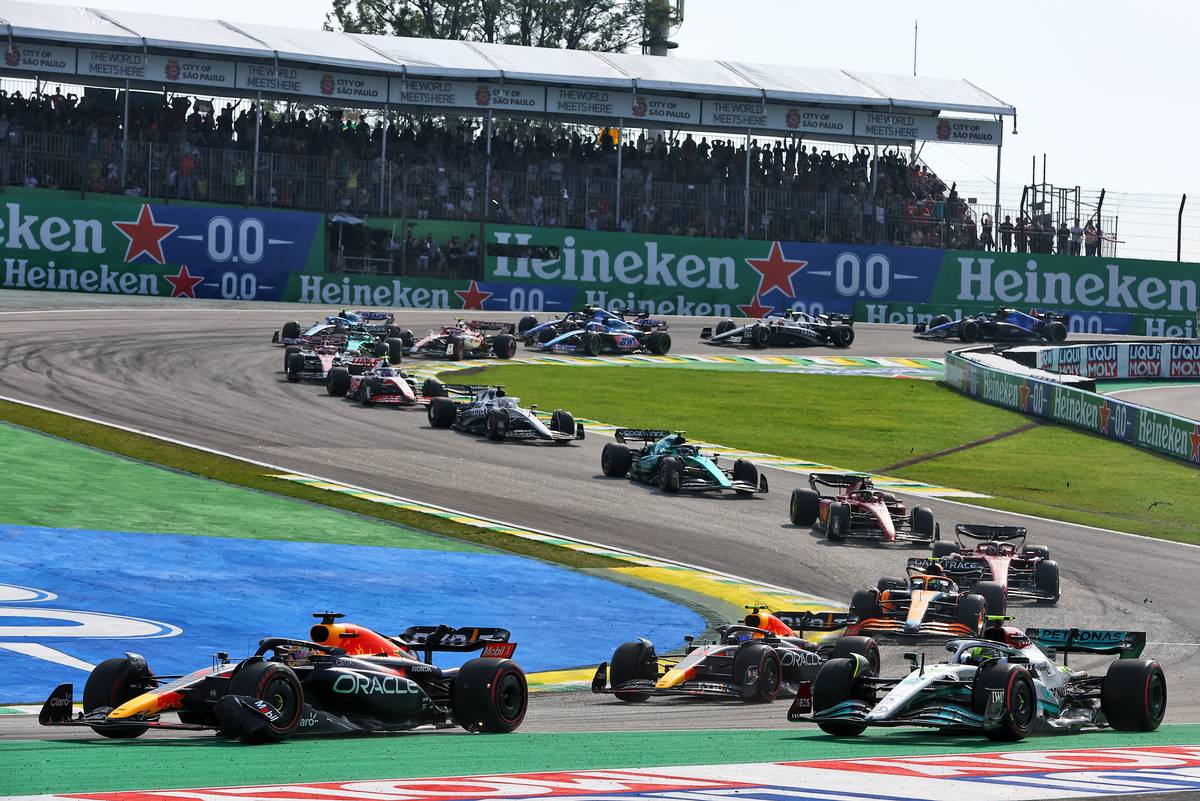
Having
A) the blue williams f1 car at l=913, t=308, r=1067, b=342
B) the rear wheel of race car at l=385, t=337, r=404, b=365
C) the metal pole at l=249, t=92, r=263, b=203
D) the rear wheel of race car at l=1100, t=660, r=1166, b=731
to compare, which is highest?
the metal pole at l=249, t=92, r=263, b=203

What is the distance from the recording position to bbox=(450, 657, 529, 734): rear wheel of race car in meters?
11.6

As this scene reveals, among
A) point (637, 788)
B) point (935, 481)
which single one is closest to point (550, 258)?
point (935, 481)

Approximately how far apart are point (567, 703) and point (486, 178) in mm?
43721

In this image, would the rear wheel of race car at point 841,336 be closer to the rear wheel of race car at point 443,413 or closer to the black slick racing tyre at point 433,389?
the black slick racing tyre at point 433,389

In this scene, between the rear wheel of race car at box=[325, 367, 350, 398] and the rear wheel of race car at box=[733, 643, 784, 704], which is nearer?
the rear wheel of race car at box=[733, 643, 784, 704]

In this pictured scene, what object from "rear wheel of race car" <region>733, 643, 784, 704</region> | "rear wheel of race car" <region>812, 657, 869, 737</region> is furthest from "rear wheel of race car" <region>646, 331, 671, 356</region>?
"rear wheel of race car" <region>812, 657, 869, 737</region>

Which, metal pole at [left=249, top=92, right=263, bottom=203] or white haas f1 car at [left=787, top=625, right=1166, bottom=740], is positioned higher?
metal pole at [left=249, top=92, right=263, bottom=203]

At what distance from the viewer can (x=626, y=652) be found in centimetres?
1443

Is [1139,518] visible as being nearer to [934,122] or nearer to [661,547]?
[661,547]

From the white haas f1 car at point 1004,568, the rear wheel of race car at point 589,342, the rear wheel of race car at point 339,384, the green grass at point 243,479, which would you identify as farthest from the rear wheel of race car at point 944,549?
the rear wheel of race car at point 589,342

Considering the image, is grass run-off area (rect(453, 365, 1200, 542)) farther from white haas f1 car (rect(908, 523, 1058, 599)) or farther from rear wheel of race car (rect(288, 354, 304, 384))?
white haas f1 car (rect(908, 523, 1058, 599))

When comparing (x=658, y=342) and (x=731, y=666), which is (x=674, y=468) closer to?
(x=731, y=666)

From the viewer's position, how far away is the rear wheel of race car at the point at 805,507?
2517 centimetres

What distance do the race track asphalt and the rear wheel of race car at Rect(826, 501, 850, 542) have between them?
314 millimetres
